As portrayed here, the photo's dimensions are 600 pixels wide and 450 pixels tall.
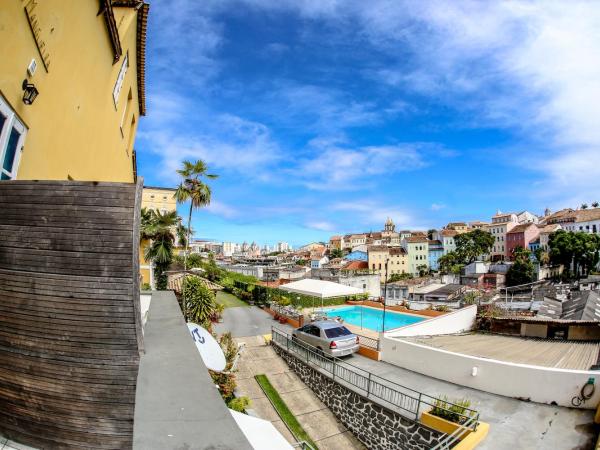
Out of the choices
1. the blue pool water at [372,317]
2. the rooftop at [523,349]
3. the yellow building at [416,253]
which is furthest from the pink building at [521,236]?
the rooftop at [523,349]

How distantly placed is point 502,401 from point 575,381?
1687mm

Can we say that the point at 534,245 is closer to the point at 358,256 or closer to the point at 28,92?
the point at 358,256

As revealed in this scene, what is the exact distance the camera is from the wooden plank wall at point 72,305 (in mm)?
2908

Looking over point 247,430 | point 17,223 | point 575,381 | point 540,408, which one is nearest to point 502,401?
point 540,408

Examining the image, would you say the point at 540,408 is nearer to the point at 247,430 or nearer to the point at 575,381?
the point at 575,381

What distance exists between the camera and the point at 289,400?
446 inches

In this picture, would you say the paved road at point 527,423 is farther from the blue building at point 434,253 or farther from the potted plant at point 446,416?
the blue building at point 434,253

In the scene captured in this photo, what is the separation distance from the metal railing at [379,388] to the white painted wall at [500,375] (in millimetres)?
1399

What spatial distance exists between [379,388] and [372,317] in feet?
53.3

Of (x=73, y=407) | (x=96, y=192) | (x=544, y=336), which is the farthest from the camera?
(x=544, y=336)

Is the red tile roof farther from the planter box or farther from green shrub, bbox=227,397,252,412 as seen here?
the planter box

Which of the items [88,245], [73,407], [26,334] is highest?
[88,245]

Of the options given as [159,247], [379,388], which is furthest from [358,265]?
[379,388]

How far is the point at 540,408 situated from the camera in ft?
24.7
